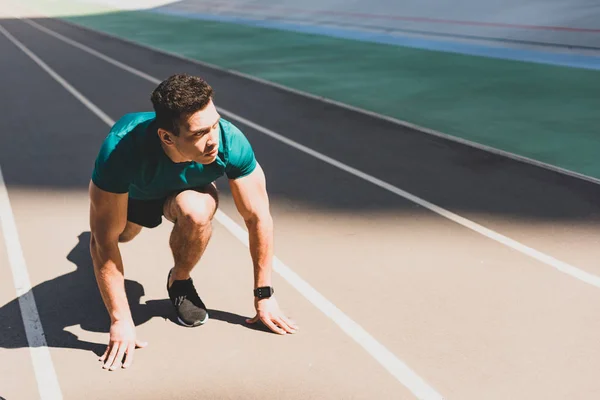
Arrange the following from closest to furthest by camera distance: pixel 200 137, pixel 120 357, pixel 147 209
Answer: pixel 200 137 < pixel 120 357 < pixel 147 209

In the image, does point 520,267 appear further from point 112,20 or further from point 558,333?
point 112,20

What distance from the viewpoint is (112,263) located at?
176 inches

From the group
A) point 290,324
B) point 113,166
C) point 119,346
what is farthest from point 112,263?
point 290,324

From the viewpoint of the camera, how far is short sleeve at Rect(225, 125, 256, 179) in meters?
4.49

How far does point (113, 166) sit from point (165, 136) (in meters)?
0.34

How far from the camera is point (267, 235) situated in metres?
4.71

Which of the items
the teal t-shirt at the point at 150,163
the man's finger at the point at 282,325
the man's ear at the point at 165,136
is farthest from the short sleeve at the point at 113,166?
the man's finger at the point at 282,325

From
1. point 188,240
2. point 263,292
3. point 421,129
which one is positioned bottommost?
point 421,129

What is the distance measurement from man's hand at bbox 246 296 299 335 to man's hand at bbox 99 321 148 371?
0.81 m

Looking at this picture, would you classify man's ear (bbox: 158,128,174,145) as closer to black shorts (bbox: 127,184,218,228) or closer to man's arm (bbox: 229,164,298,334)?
man's arm (bbox: 229,164,298,334)

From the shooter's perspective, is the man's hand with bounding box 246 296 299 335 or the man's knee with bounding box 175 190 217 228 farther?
the man's hand with bounding box 246 296 299 335

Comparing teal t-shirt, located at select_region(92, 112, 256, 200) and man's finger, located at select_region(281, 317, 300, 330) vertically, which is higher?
teal t-shirt, located at select_region(92, 112, 256, 200)

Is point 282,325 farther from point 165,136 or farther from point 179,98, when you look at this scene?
point 179,98

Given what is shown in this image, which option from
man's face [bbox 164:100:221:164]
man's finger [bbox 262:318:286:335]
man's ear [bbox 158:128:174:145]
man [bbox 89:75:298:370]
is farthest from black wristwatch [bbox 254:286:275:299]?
man's ear [bbox 158:128:174:145]
